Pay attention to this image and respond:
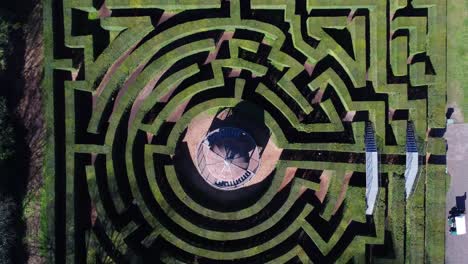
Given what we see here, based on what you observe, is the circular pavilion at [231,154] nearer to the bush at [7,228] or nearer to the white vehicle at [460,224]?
the bush at [7,228]

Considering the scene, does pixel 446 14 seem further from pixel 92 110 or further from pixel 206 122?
pixel 92 110

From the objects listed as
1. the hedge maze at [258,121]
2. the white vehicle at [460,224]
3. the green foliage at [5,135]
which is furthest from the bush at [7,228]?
the white vehicle at [460,224]

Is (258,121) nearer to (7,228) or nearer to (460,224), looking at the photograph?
(460,224)

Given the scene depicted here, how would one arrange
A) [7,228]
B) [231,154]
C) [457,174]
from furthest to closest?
[457,174] < [7,228] < [231,154]

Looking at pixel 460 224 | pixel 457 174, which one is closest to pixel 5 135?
pixel 457 174

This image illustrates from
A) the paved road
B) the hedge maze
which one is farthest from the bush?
the paved road

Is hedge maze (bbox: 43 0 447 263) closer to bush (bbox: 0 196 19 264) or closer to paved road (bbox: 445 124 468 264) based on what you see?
paved road (bbox: 445 124 468 264)
